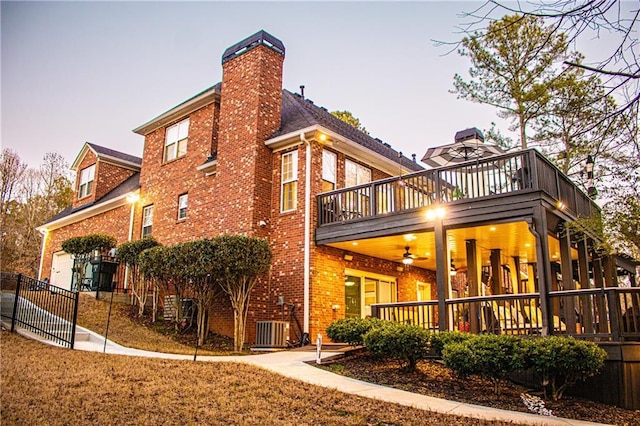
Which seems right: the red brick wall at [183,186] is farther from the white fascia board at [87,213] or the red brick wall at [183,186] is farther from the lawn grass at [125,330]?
the lawn grass at [125,330]

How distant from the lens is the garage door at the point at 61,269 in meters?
21.1

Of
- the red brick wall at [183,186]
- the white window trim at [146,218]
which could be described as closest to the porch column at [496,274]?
the red brick wall at [183,186]

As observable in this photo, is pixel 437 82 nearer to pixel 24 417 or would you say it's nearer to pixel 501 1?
pixel 501 1

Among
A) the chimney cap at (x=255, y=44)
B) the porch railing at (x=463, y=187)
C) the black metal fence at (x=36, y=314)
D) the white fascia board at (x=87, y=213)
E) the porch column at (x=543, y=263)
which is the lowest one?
the black metal fence at (x=36, y=314)

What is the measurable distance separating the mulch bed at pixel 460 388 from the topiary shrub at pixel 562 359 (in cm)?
33

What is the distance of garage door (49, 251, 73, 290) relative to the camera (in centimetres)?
2112

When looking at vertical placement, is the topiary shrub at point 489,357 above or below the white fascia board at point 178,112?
below

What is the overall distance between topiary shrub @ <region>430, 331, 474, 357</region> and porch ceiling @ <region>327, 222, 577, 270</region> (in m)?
3.16

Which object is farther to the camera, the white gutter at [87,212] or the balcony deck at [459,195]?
the white gutter at [87,212]

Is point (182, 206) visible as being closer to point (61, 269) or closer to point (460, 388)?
point (61, 269)

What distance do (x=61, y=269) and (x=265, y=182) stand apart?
12.9 meters

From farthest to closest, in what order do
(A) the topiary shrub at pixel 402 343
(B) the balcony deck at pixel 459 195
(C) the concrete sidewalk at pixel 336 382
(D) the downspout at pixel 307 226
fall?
(D) the downspout at pixel 307 226 → (B) the balcony deck at pixel 459 195 → (A) the topiary shrub at pixel 402 343 → (C) the concrete sidewalk at pixel 336 382

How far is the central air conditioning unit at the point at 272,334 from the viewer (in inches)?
472

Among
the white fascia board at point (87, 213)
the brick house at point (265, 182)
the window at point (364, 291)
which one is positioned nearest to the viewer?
the brick house at point (265, 182)
